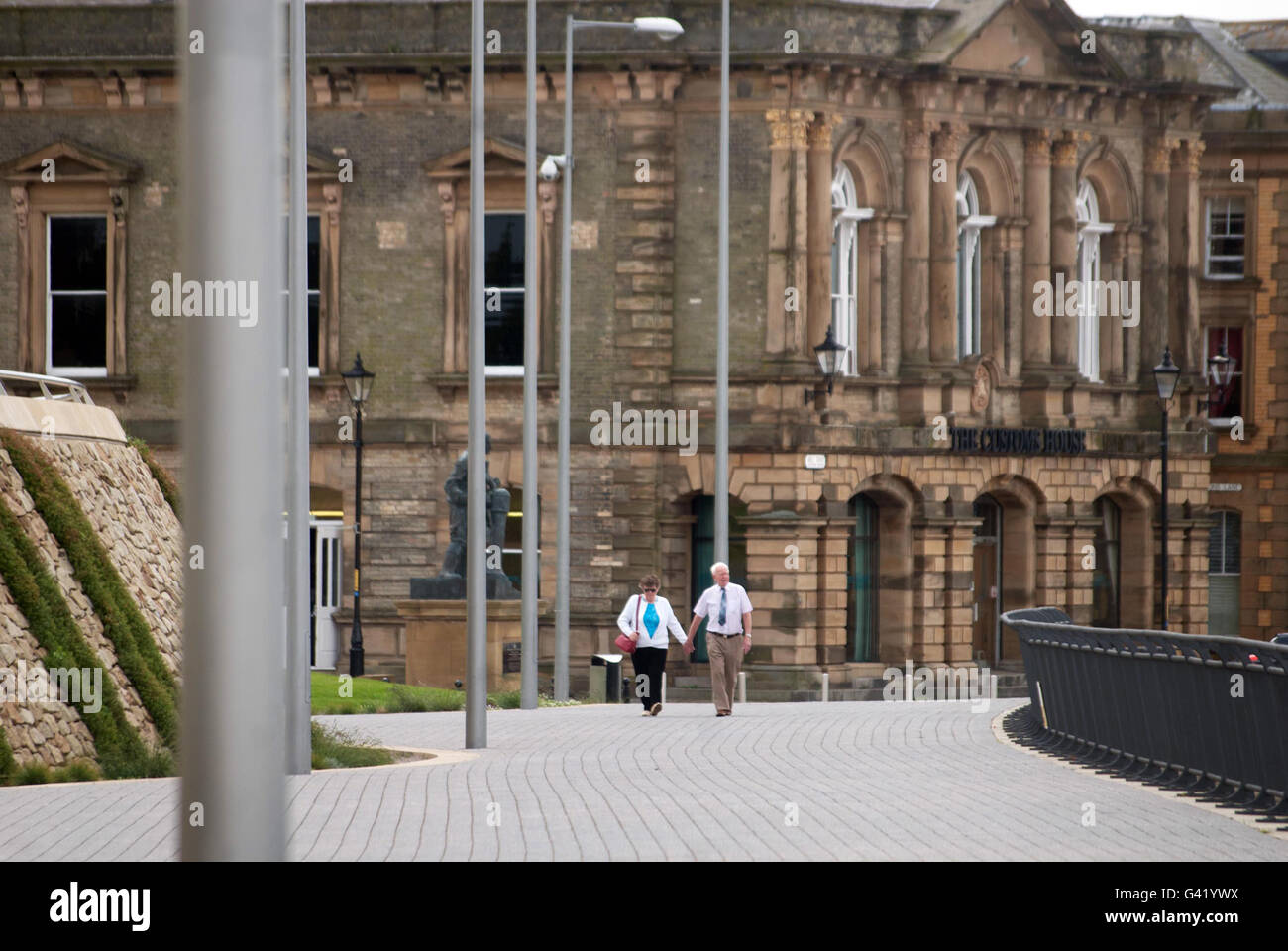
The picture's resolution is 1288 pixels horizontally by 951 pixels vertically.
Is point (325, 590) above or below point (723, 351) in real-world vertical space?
below

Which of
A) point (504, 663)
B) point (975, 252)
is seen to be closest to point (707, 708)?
point (504, 663)

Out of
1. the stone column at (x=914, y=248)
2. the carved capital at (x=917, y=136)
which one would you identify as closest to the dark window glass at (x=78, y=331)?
the stone column at (x=914, y=248)

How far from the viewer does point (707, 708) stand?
26062 mm

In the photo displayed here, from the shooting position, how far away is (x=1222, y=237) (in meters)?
49.7

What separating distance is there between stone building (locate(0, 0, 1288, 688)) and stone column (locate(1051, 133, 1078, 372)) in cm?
84

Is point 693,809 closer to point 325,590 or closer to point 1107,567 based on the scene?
point 325,590

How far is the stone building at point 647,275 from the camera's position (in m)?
36.7

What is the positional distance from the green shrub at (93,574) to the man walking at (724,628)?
6.05 m

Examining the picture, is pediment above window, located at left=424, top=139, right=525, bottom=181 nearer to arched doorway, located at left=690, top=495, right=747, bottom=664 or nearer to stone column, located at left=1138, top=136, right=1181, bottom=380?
arched doorway, located at left=690, top=495, right=747, bottom=664

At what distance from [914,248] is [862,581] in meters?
6.28

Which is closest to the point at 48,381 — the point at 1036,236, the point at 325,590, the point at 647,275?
the point at 647,275

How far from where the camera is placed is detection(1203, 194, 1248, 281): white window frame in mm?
49406

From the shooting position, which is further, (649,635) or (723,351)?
(723,351)
